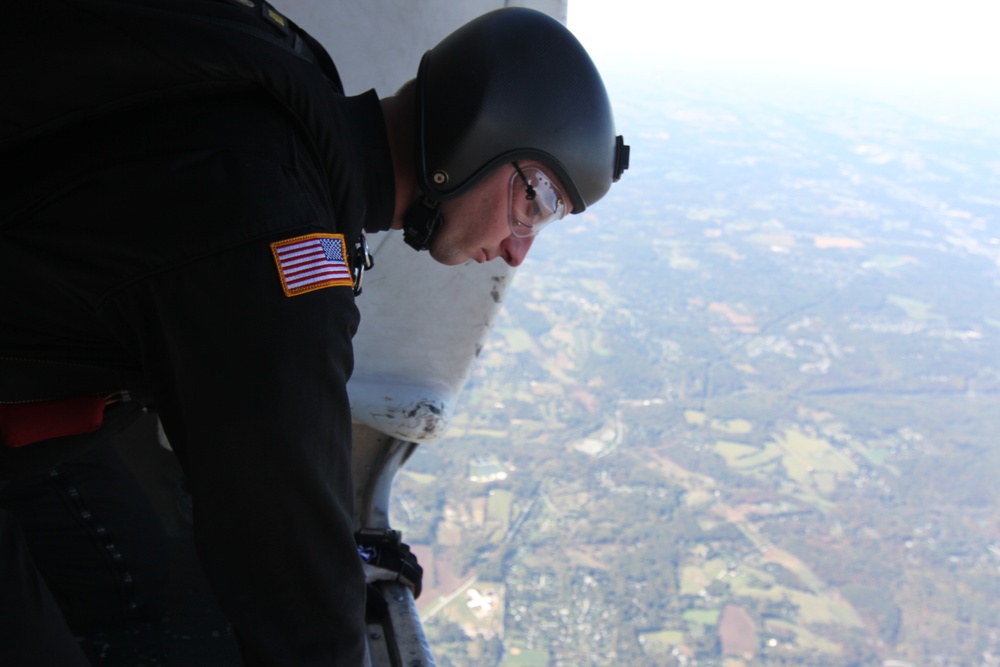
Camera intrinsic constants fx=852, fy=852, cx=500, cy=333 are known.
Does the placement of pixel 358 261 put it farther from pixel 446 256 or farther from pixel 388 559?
pixel 388 559

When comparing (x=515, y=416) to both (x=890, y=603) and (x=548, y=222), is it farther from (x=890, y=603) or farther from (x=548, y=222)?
(x=548, y=222)

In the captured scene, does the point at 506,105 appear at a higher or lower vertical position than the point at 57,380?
higher

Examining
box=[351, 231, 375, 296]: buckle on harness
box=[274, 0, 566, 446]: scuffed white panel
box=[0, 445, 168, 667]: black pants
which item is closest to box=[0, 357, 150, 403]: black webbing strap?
box=[351, 231, 375, 296]: buckle on harness

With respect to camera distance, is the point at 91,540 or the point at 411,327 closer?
the point at 91,540

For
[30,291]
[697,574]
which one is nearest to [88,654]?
[30,291]

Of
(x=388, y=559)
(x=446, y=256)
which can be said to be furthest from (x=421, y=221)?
(x=388, y=559)

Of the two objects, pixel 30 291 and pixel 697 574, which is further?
pixel 697 574
